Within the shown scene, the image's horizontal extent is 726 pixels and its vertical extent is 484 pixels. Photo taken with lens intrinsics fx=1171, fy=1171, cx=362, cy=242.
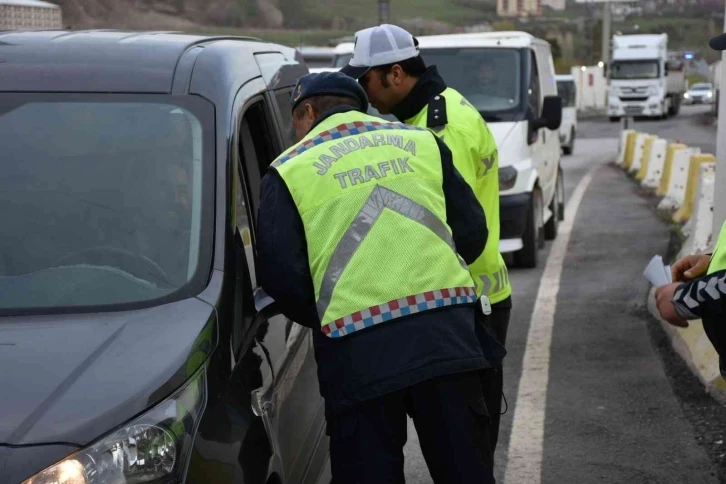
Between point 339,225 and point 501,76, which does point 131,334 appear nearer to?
point 339,225

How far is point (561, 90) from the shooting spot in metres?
33.7

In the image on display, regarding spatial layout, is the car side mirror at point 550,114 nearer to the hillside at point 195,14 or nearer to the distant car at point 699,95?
the hillside at point 195,14

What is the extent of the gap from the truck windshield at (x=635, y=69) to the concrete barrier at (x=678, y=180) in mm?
34579

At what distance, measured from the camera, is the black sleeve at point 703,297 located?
327 cm

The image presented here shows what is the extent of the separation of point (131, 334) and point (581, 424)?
12.3 feet

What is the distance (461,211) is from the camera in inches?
137

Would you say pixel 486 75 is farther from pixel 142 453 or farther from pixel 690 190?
pixel 142 453

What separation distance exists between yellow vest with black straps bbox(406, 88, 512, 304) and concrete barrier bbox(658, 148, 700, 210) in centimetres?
1052

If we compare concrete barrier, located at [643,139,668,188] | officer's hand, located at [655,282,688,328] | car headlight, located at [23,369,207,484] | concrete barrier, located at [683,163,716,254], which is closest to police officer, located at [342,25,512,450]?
officer's hand, located at [655,282,688,328]

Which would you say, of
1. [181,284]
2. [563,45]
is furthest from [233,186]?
[563,45]

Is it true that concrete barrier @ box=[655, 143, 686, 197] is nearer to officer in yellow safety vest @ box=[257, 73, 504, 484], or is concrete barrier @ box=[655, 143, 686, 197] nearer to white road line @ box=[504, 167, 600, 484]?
white road line @ box=[504, 167, 600, 484]

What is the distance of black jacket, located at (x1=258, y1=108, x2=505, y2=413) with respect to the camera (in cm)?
308

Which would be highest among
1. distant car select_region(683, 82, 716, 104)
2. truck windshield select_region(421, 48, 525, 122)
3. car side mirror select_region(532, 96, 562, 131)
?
truck windshield select_region(421, 48, 525, 122)

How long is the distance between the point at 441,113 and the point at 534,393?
289cm
